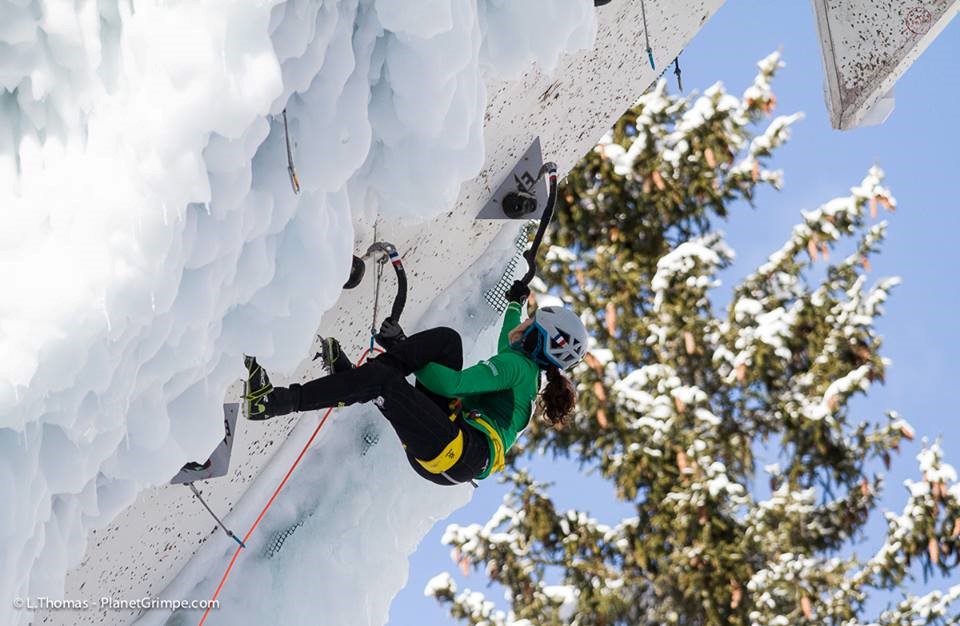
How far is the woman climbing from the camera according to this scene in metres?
5.09

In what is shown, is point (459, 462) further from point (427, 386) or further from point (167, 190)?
point (167, 190)

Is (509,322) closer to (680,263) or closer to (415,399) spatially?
(415,399)

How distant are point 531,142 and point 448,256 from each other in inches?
26.7

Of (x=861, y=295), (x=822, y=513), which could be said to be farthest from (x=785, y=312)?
(x=822, y=513)

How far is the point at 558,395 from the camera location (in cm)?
566

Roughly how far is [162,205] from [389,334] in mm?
1994

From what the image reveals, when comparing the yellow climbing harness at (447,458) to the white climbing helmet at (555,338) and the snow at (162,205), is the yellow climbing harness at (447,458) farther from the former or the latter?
the snow at (162,205)

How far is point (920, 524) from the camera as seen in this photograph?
11.6 metres

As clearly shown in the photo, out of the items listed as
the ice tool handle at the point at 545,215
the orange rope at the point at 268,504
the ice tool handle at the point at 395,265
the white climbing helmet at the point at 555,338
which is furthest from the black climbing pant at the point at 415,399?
the ice tool handle at the point at 545,215

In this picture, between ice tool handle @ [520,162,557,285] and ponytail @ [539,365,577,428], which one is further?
ice tool handle @ [520,162,557,285]

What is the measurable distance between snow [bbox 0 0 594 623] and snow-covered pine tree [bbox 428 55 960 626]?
25.1ft

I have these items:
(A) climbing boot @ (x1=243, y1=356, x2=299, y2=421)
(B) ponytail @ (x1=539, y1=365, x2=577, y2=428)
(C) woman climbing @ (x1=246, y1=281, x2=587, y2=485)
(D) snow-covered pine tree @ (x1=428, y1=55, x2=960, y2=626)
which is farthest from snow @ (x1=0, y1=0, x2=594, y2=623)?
(D) snow-covered pine tree @ (x1=428, y1=55, x2=960, y2=626)

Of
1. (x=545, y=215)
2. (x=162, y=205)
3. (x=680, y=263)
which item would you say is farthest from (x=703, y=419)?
(x=162, y=205)

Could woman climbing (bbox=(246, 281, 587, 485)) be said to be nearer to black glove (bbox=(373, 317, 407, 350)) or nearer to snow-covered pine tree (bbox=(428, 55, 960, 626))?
black glove (bbox=(373, 317, 407, 350))
